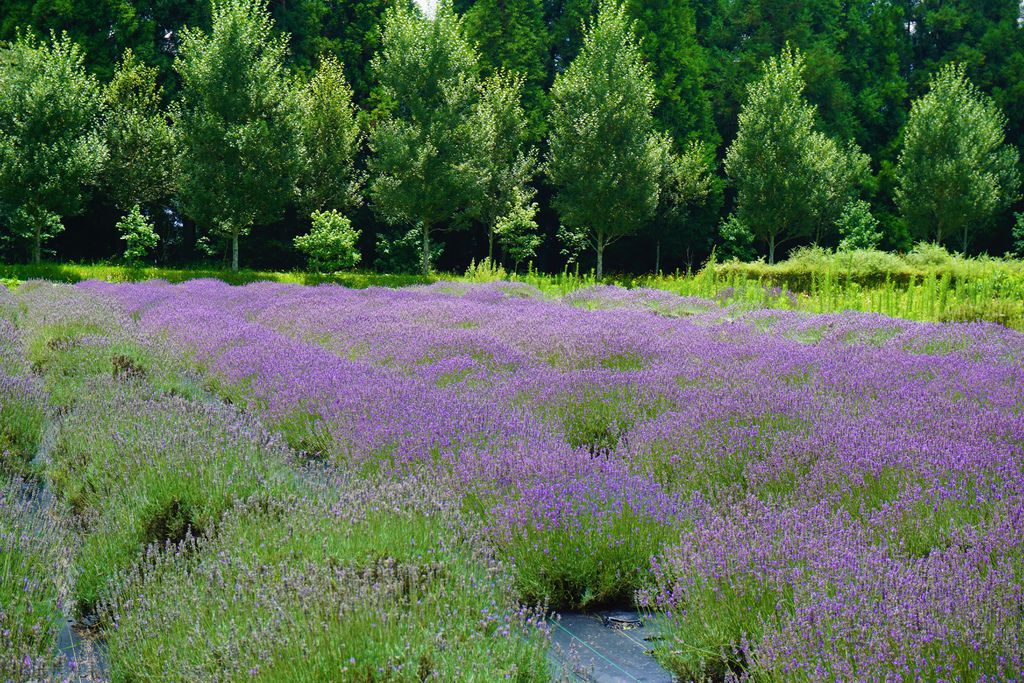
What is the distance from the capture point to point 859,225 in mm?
29547

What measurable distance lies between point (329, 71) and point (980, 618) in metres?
28.1

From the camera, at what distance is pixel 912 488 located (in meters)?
3.14

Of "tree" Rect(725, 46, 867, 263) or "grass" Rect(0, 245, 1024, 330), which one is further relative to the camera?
"tree" Rect(725, 46, 867, 263)

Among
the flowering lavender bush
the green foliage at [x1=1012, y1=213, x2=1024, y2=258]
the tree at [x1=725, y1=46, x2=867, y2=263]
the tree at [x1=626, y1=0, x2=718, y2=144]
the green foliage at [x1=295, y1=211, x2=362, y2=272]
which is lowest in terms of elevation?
the flowering lavender bush

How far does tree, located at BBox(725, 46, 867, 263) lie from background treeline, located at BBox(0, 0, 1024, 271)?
0.30 ft

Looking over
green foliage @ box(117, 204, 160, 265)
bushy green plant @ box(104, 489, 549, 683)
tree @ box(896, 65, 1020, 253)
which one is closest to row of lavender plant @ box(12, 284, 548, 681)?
bushy green plant @ box(104, 489, 549, 683)

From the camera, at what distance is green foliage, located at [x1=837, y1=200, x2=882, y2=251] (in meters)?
28.8

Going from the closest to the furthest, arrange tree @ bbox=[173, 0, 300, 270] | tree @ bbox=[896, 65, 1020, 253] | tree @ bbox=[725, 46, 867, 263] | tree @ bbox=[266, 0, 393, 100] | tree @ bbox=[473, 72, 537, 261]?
tree @ bbox=[173, 0, 300, 270], tree @ bbox=[725, 46, 867, 263], tree @ bbox=[473, 72, 537, 261], tree @ bbox=[896, 65, 1020, 253], tree @ bbox=[266, 0, 393, 100]

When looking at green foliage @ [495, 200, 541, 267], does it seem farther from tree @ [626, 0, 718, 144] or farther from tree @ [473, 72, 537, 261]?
tree @ [626, 0, 718, 144]

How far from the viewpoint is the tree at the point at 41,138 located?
2022 cm

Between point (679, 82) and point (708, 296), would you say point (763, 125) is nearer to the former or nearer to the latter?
point (679, 82)

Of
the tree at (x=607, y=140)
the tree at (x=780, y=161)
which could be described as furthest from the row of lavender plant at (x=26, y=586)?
the tree at (x=780, y=161)

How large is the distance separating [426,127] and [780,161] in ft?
39.3

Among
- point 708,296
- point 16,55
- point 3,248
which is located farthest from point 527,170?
point 3,248
